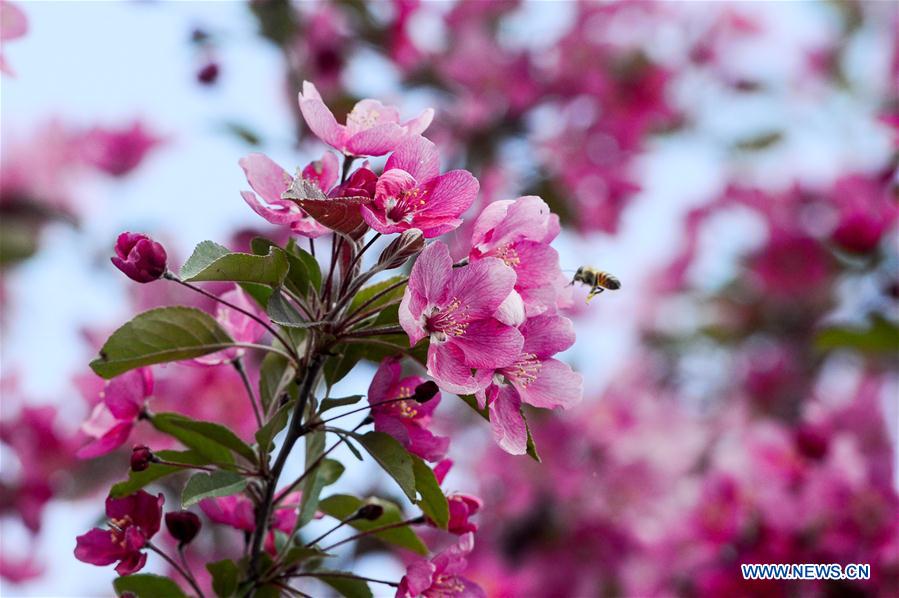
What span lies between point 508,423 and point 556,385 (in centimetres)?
9

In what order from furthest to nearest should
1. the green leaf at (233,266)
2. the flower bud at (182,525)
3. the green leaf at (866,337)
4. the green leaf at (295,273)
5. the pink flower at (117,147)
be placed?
the pink flower at (117,147) → the green leaf at (866,337) → the flower bud at (182,525) → the green leaf at (295,273) → the green leaf at (233,266)

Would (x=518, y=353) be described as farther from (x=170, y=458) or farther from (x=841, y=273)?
(x=841, y=273)

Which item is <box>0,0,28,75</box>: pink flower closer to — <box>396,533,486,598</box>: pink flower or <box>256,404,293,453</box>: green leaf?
<box>256,404,293,453</box>: green leaf

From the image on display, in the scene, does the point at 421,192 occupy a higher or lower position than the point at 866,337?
lower

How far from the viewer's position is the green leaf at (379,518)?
1071 mm

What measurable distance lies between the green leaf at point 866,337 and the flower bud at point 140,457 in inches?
66.0

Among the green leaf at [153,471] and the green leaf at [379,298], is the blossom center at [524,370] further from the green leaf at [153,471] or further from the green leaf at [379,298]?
the green leaf at [153,471]

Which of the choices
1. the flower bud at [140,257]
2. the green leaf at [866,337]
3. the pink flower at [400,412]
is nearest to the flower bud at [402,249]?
the pink flower at [400,412]

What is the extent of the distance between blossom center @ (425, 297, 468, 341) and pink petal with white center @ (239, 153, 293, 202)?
8.8 inches

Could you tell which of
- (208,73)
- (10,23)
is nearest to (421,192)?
(10,23)

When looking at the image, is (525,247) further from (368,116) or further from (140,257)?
(140,257)

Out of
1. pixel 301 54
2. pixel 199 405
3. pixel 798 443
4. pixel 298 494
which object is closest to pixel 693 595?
pixel 798 443

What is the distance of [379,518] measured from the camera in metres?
1.10

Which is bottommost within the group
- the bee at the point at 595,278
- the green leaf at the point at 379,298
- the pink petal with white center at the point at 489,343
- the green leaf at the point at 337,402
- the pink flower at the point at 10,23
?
the green leaf at the point at 337,402
